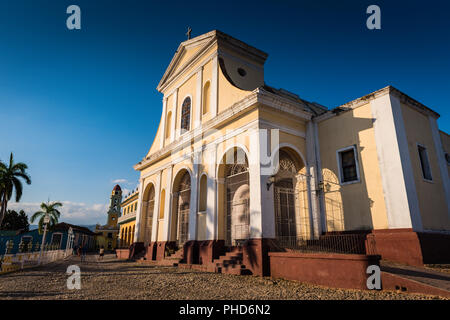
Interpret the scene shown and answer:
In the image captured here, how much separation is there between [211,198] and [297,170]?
359 centimetres

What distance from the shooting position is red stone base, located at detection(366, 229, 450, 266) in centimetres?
745

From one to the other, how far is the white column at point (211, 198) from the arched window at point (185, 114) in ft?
13.5

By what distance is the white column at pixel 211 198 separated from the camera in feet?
34.9

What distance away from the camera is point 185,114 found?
1564cm

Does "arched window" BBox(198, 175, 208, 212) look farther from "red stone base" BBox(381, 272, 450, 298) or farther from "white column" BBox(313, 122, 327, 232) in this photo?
"red stone base" BBox(381, 272, 450, 298)

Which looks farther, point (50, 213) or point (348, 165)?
point (50, 213)

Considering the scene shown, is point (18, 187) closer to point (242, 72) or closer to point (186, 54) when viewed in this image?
point (186, 54)

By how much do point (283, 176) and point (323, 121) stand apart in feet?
9.03

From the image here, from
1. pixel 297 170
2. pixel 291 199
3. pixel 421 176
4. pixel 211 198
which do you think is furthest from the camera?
pixel 291 199

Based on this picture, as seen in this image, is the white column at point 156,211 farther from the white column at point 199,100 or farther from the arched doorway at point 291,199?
the arched doorway at point 291,199

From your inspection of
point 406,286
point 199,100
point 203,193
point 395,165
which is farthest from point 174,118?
point 406,286

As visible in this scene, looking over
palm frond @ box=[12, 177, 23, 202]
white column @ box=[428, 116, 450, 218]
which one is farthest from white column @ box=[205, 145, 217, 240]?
palm frond @ box=[12, 177, 23, 202]
